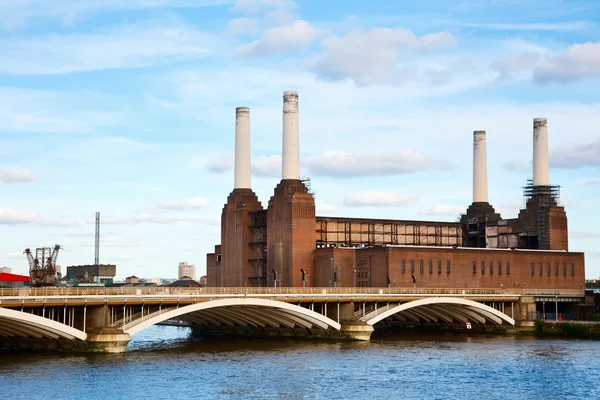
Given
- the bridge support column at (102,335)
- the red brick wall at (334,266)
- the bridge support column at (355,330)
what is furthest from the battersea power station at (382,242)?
the bridge support column at (102,335)

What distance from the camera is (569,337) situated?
387ft

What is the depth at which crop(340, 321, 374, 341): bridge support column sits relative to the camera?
108 m

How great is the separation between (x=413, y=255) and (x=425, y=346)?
34.3m

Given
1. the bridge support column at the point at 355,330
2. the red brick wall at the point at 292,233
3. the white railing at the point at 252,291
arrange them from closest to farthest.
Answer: the white railing at the point at 252,291
the bridge support column at the point at 355,330
the red brick wall at the point at 292,233

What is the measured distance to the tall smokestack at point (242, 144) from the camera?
150125 mm

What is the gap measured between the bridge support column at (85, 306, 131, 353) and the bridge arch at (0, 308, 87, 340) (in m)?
0.97

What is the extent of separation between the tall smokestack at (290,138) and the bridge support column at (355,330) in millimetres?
40539

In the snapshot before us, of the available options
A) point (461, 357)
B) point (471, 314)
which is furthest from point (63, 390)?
point (471, 314)

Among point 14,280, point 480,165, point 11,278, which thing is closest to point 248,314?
point 14,280

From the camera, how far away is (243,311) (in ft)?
347

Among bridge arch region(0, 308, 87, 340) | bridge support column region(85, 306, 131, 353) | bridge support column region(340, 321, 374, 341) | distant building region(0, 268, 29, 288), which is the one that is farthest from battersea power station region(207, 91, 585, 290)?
bridge arch region(0, 308, 87, 340)

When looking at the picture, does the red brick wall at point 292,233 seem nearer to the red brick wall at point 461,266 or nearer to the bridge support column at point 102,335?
the red brick wall at point 461,266

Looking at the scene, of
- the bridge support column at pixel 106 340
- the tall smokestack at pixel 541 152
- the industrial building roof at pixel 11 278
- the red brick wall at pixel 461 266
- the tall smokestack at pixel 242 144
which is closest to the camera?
the bridge support column at pixel 106 340

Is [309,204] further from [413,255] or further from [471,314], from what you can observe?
[471,314]
